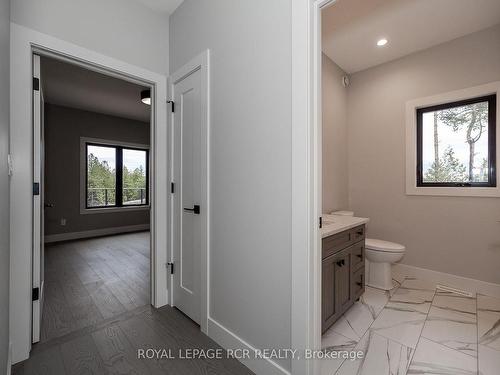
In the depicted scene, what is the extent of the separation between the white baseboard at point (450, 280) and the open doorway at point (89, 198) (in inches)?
119

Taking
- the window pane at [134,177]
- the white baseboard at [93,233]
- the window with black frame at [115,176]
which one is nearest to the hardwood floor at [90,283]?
the white baseboard at [93,233]

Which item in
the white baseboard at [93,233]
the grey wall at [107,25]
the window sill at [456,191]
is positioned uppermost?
the grey wall at [107,25]

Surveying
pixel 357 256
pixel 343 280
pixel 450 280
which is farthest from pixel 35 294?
pixel 450 280

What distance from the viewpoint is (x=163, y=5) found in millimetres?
2189

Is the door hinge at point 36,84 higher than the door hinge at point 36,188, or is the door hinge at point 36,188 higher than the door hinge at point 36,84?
the door hinge at point 36,84

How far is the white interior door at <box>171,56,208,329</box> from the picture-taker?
1.89 metres

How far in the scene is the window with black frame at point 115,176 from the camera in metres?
5.36

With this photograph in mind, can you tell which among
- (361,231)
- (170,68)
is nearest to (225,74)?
(170,68)

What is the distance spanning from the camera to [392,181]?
307 cm

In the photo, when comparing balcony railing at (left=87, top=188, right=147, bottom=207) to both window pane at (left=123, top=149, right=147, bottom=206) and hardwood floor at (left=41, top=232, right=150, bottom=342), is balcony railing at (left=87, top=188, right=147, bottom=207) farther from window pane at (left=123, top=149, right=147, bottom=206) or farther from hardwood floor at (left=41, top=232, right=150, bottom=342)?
hardwood floor at (left=41, top=232, right=150, bottom=342)

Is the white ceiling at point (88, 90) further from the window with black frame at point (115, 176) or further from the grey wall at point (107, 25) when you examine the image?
the grey wall at point (107, 25)

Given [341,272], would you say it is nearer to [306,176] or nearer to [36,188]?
[306,176]

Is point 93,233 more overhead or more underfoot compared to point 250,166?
more underfoot

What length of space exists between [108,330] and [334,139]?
309cm
